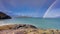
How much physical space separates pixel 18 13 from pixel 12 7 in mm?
139

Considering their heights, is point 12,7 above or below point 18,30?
above

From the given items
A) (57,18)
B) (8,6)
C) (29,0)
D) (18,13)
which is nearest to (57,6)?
(57,18)

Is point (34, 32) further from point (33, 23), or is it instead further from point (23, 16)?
point (23, 16)

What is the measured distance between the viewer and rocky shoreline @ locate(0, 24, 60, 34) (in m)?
2.26

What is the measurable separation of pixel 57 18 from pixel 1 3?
930mm

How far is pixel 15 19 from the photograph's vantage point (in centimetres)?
235

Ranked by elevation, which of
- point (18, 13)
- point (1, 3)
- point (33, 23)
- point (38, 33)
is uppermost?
point (1, 3)

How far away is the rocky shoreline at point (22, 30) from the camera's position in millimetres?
2256

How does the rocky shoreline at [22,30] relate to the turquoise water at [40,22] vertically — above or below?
below

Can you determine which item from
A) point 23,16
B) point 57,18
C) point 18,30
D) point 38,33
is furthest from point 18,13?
point 57,18

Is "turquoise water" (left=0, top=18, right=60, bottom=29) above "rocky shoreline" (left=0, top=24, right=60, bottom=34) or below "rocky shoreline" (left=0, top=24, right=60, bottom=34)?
above

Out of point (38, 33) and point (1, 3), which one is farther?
point (1, 3)

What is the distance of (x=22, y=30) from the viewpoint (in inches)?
90.3

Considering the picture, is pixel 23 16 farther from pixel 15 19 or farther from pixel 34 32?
pixel 34 32
